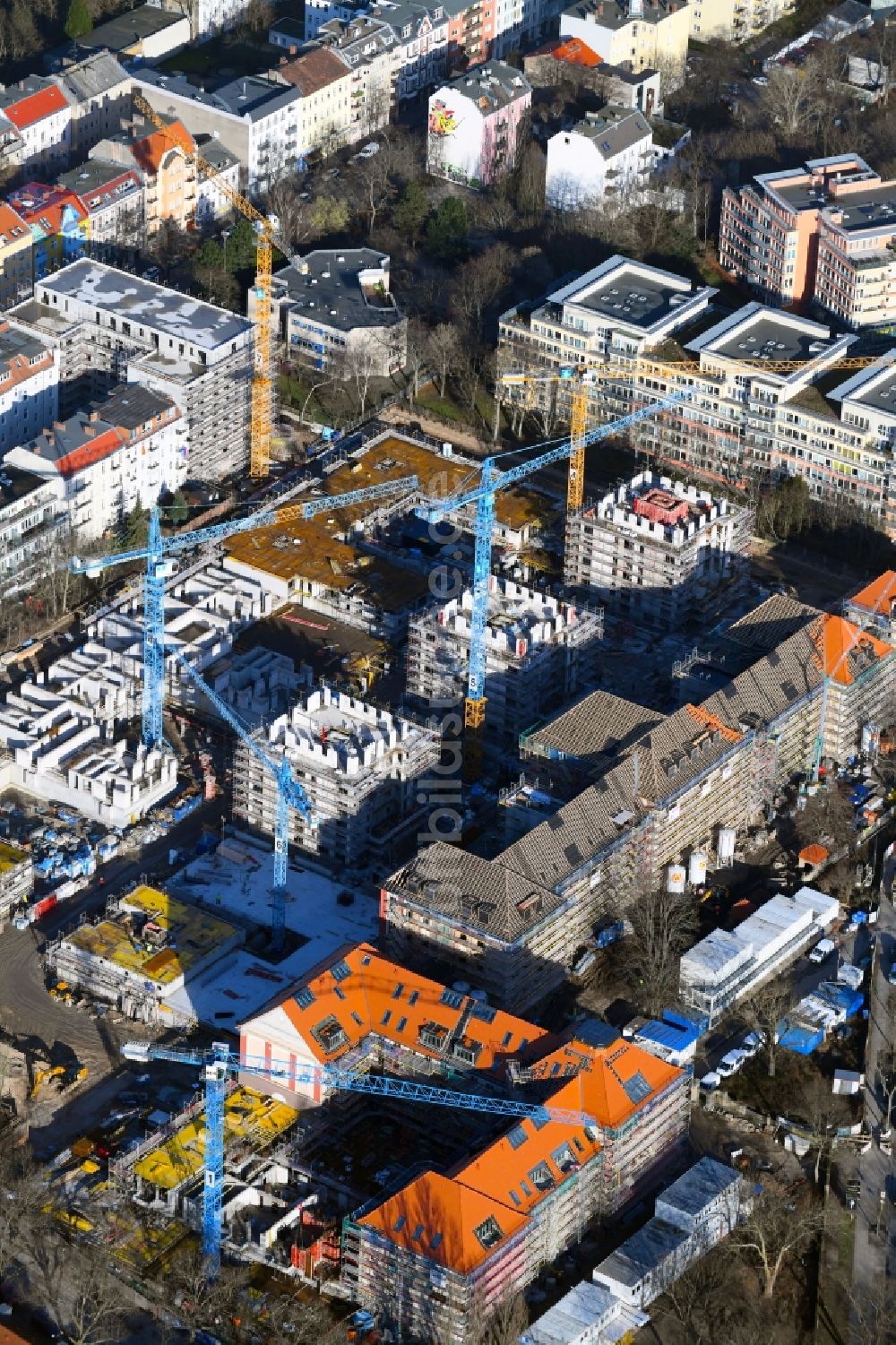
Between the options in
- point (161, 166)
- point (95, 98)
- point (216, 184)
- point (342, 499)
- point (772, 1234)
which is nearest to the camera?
point (772, 1234)

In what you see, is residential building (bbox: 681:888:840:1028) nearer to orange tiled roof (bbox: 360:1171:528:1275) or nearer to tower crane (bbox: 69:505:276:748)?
orange tiled roof (bbox: 360:1171:528:1275)

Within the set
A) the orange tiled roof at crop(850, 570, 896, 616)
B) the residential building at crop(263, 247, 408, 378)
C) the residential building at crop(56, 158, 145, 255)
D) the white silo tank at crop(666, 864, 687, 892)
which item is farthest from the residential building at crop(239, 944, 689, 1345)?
the residential building at crop(56, 158, 145, 255)

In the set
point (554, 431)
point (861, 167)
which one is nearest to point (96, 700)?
point (554, 431)

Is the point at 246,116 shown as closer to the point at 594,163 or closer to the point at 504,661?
the point at 594,163

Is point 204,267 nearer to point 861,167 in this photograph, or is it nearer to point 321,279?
point 321,279

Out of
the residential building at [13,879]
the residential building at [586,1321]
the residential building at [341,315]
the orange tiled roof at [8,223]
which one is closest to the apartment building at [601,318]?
the residential building at [341,315]

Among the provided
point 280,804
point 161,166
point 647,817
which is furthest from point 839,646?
point 161,166
